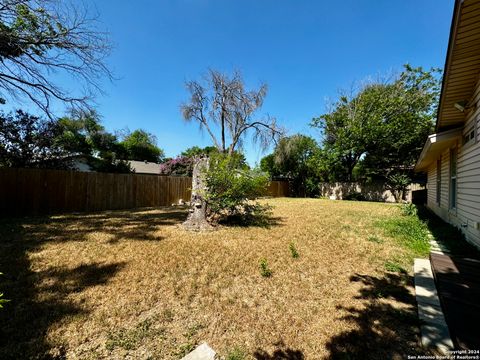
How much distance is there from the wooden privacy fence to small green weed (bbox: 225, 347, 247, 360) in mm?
4791

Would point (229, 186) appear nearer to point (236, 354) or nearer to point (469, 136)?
point (236, 354)

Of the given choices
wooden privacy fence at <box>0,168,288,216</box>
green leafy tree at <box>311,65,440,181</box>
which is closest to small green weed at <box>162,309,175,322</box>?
wooden privacy fence at <box>0,168,288,216</box>

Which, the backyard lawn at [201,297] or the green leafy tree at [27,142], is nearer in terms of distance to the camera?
the backyard lawn at [201,297]

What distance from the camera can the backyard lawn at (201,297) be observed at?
6.04 feet

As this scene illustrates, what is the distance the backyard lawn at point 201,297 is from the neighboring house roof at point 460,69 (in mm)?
3019

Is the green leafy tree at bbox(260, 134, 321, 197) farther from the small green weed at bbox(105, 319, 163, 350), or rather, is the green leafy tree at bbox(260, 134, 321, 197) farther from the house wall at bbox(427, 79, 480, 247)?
the small green weed at bbox(105, 319, 163, 350)

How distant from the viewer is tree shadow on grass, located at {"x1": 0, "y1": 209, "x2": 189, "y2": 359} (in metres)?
1.76

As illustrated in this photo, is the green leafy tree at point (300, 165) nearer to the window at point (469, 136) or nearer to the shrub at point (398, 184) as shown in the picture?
the shrub at point (398, 184)

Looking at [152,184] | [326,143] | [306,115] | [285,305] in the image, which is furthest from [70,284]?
[306,115]

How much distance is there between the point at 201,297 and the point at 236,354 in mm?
919

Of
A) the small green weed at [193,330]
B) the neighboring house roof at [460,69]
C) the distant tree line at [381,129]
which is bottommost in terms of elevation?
the small green weed at [193,330]

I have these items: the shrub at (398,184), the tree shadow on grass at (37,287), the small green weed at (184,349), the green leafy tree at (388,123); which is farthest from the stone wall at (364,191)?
the small green weed at (184,349)

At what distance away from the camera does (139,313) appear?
2.24 m

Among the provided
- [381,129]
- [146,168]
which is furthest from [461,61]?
[146,168]
